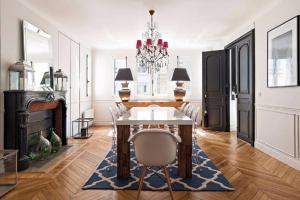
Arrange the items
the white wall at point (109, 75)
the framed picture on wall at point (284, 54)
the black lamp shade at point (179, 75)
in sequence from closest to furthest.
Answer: the framed picture on wall at point (284, 54)
the black lamp shade at point (179, 75)
the white wall at point (109, 75)

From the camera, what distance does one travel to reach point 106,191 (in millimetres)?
2635

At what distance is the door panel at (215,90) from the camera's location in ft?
21.7

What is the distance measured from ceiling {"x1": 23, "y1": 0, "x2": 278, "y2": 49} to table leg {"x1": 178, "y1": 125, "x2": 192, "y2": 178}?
217cm

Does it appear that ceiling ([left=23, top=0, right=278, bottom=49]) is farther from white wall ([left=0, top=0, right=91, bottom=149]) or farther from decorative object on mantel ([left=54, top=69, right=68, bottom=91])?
decorative object on mantel ([left=54, top=69, right=68, bottom=91])

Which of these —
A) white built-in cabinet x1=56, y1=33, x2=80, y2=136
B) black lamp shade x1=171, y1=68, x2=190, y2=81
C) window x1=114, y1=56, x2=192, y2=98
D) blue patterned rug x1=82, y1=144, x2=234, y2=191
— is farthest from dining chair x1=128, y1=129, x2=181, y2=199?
window x1=114, y1=56, x2=192, y2=98

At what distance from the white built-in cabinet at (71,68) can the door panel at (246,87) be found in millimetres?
4087

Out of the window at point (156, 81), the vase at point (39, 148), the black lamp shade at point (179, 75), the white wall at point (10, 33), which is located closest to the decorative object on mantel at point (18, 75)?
the white wall at point (10, 33)

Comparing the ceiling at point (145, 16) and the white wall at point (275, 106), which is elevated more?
the ceiling at point (145, 16)

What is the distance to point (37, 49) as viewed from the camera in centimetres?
414

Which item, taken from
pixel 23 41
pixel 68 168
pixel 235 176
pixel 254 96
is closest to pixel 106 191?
pixel 68 168

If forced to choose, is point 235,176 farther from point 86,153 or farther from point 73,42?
point 73,42

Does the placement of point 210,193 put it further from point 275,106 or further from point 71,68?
point 71,68

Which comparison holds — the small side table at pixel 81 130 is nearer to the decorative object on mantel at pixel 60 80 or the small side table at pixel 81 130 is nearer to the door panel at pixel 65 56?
the door panel at pixel 65 56

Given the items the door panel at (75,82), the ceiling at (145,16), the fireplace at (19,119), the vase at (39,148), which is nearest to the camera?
the fireplace at (19,119)
